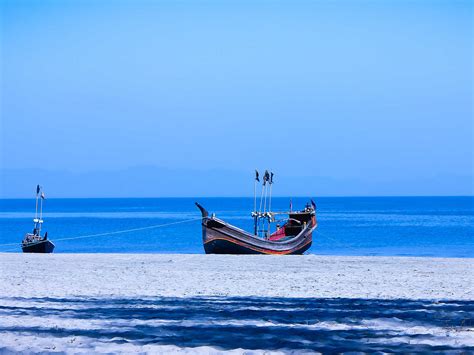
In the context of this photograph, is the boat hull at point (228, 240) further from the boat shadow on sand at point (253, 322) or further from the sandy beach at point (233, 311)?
the boat shadow on sand at point (253, 322)

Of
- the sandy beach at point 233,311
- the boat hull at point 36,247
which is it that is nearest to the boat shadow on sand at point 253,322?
the sandy beach at point 233,311

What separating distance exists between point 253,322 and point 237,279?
744 cm

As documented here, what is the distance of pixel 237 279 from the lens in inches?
728

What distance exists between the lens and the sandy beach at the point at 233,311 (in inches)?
370

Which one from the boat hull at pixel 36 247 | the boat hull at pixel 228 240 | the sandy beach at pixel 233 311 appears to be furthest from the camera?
the boat hull at pixel 36 247

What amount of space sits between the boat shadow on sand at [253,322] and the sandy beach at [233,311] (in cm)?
1

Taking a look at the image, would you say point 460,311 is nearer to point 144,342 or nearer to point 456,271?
point 144,342

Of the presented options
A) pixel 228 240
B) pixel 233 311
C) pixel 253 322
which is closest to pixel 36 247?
pixel 228 240

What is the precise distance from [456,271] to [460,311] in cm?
992

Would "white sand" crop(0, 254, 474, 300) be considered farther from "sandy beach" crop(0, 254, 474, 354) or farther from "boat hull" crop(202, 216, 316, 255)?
"boat hull" crop(202, 216, 316, 255)

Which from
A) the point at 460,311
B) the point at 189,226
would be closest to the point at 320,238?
the point at 189,226

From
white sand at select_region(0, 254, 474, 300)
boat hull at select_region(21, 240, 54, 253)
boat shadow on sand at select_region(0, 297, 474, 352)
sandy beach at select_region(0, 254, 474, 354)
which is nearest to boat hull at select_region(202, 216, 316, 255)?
white sand at select_region(0, 254, 474, 300)

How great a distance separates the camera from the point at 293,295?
14820mm

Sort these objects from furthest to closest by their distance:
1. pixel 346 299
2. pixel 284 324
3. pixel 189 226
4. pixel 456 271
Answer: pixel 189 226 → pixel 456 271 → pixel 346 299 → pixel 284 324
